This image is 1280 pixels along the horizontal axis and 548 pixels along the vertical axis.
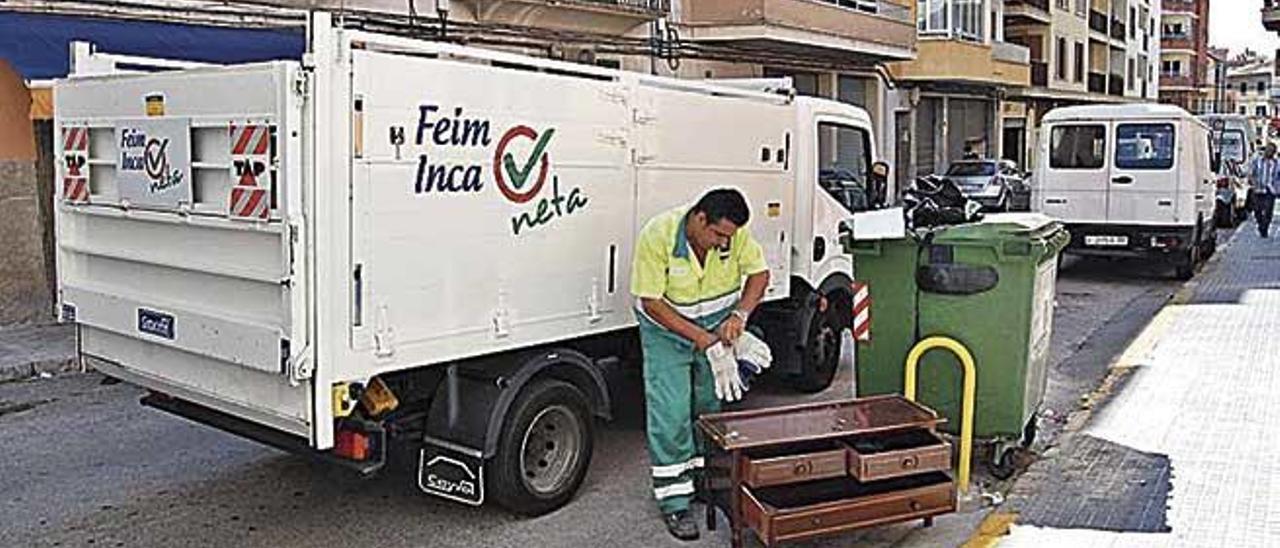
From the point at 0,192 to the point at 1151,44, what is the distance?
68944 millimetres

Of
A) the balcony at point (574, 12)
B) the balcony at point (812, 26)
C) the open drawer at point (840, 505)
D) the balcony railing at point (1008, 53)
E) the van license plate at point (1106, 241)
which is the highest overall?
the balcony railing at point (1008, 53)

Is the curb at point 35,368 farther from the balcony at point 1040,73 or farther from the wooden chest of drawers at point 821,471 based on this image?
the balcony at point 1040,73

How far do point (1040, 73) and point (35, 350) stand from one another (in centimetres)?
4008

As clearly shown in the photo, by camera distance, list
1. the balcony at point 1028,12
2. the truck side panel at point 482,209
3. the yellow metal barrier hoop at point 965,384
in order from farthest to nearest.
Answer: the balcony at point 1028,12 < the yellow metal barrier hoop at point 965,384 < the truck side panel at point 482,209

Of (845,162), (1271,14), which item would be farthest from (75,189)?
(1271,14)

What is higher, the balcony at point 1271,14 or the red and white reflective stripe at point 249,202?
the balcony at point 1271,14

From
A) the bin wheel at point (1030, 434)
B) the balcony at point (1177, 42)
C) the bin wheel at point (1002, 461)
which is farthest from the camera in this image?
the balcony at point (1177, 42)

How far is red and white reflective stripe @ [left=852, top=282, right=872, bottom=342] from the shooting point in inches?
257

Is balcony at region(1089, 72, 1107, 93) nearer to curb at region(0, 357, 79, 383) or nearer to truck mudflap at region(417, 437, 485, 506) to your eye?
curb at region(0, 357, 79, 383)

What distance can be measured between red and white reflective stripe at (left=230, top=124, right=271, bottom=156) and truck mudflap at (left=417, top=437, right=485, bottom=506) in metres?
1.54

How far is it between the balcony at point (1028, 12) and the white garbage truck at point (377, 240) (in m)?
37.8

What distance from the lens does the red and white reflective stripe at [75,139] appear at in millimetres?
5809

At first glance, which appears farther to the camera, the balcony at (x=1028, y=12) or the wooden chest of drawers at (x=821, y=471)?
the balcony at (x=1028, y=12)

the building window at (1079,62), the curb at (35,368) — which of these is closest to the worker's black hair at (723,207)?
the curb at (35,368)
